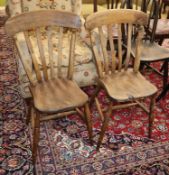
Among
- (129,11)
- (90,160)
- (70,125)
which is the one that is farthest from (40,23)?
(90,160)

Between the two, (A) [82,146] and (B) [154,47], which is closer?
(A) [82,146]

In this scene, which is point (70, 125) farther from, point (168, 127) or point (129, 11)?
point (129, 11)

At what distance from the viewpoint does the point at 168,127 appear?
217cm

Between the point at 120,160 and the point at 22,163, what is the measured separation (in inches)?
28.0

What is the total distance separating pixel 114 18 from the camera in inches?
74.5

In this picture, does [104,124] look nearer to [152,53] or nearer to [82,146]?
[82,146]

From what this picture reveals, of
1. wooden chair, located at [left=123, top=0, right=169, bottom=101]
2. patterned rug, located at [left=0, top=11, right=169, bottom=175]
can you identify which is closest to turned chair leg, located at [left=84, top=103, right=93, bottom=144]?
patterned rug, located at [left=0, top=11, right=169, bottom=175]

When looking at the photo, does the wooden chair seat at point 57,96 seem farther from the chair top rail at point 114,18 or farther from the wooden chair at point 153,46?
the wooden chair at point 153,46

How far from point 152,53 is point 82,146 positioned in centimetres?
109

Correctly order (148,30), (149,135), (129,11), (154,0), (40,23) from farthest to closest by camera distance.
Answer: (148,30) < (154,0) < (149,135) < (129,11) < (40,23)

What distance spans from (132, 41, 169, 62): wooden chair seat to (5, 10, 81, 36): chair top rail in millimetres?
740

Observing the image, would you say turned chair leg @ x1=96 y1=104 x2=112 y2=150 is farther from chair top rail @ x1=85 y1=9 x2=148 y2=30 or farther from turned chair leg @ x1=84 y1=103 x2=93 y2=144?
chair top rail @ x1=85 y1=9 x2=148 y2=30

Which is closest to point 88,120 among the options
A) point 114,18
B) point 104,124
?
point 104,124

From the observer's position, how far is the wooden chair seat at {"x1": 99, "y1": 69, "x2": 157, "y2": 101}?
178cm
